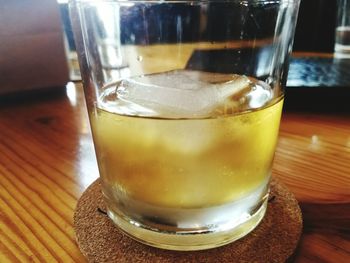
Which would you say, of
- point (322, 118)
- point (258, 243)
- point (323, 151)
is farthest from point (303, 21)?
point (258, 243)

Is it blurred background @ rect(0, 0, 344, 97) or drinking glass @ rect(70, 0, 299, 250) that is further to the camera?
blurred background @ rect(0, 0, 344, 97)

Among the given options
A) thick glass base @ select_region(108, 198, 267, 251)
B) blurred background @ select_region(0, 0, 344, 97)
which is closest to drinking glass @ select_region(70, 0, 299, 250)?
thick glass base @ select_region(108, 198, 267, 251)

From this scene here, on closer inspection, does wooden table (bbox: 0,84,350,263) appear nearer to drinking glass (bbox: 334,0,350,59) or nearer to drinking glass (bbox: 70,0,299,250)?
drinking glass (bbox: 70,0,299,250)

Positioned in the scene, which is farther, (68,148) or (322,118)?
(322,118)

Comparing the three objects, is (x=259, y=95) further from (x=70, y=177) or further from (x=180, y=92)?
(x=70, y=177)

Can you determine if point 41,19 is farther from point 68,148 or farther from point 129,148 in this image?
point 129,148

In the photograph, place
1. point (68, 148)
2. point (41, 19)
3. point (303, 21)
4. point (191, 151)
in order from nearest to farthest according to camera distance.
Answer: point (191, 151), point (68, 148), point (41, 19), point (303, 21)

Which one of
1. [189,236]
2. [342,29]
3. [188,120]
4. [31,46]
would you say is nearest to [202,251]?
[189,236]
